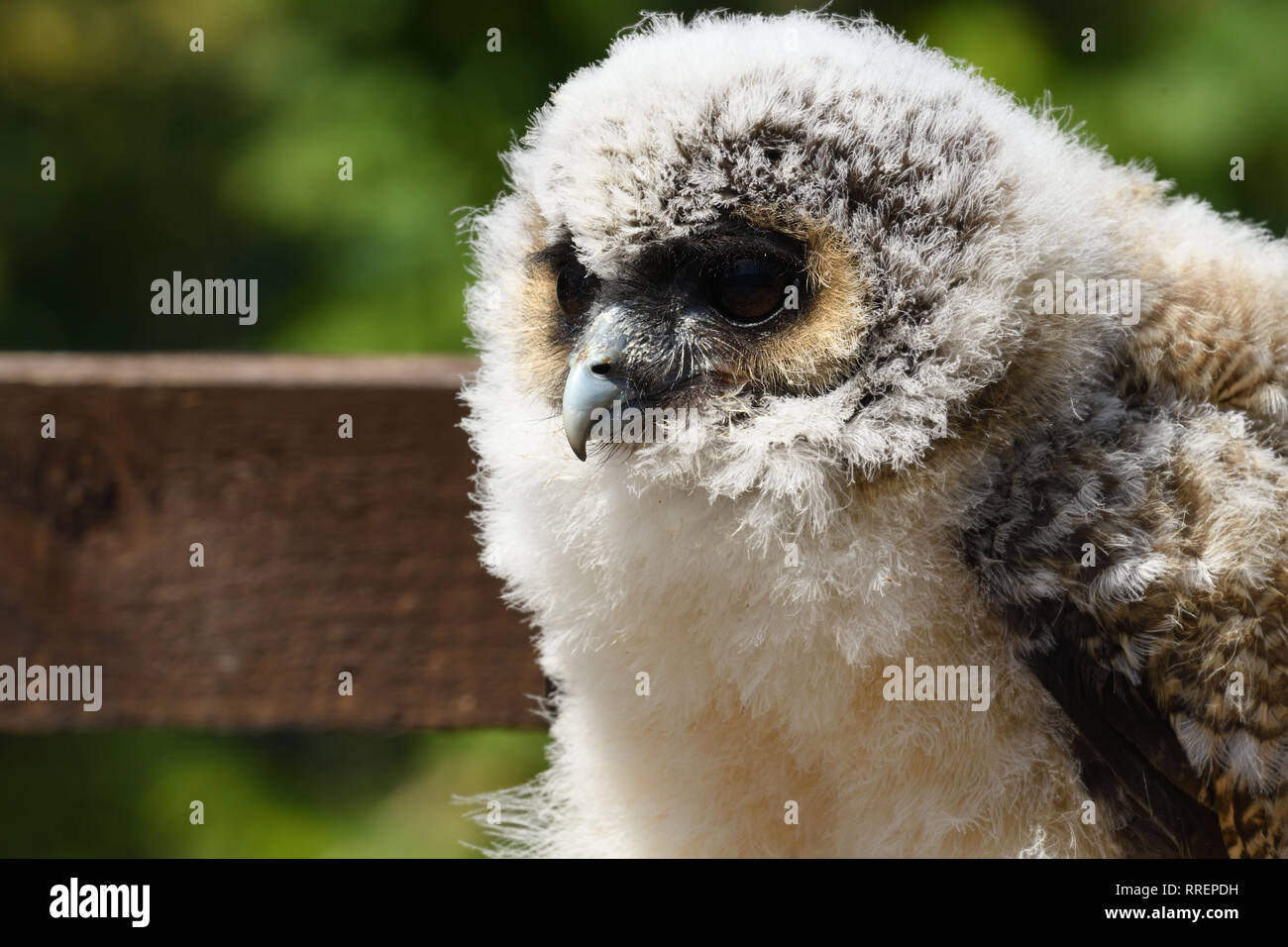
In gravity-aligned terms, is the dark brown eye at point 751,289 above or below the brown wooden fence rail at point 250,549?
above

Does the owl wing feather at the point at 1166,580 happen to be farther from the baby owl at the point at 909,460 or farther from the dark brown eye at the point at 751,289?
the dark brown eye at the point at 751,289

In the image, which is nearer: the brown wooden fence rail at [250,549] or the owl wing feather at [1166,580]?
the owl wing feather at [1166,580]

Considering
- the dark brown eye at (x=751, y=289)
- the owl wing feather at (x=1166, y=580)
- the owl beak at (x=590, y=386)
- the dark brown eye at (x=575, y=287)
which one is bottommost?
the owl wing feather at (x=1166, y=580)

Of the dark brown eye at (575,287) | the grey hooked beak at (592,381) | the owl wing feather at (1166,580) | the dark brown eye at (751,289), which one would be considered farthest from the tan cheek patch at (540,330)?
the owl wing feather at (1166,580)

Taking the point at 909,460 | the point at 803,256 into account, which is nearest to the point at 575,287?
the point at 803,256

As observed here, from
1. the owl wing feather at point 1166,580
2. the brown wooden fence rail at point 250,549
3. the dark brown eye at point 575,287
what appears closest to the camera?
the owl wing feather at point 1166,580

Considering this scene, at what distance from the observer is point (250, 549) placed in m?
2.16

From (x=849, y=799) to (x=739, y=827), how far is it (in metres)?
0.18

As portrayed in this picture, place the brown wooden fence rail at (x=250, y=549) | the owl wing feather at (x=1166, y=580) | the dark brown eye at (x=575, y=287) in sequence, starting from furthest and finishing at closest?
the brown wooden fence rail at (x=250, y=549) → the dark brown eye at (x=575, y=287) → the owl wing feather at (x=1166, y=580)

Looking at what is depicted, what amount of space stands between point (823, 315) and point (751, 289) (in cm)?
10

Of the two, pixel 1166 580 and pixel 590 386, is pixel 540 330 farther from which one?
pixel 1166 580

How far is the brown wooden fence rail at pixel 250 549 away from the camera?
2115 mm

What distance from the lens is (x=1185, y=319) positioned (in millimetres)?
1603

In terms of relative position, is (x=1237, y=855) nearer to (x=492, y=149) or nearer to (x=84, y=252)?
(x=492, y=149)
